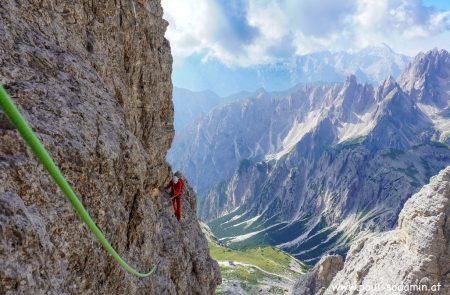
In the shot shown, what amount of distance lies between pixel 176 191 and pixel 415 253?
101 ft

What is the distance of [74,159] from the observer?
10.8m

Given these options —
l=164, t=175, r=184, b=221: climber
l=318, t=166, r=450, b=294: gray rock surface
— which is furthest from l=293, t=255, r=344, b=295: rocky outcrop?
l=164, t=175, r=184, b=221: climber

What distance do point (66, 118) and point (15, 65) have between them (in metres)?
2.00

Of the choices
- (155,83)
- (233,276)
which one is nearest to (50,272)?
(155,83)

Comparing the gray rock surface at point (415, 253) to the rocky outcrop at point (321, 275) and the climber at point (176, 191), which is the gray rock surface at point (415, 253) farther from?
the rocky outcrop at point (321, 275)

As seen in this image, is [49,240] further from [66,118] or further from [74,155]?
[66,118]

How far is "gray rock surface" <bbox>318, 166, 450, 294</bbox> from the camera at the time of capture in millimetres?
40750

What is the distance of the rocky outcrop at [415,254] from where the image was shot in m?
40.7

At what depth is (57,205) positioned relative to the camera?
9.48m

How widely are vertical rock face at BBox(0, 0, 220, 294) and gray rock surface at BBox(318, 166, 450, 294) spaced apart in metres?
28.5

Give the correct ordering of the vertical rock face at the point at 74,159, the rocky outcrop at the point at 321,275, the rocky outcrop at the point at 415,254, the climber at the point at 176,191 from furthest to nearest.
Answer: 1. the rocky outcrop at the point at 321,275
2. the rocky outcrop at the point at 415,254
3. the climber at the point at 176,191
4. the vertical rock face at the point at 74,159

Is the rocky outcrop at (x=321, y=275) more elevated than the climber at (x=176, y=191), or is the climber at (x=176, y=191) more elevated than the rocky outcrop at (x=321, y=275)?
the climber at (x=176, y=191)

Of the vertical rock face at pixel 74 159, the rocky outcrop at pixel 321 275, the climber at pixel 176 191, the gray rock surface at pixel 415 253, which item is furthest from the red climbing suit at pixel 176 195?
the rocky outcrop at pixel 321 275

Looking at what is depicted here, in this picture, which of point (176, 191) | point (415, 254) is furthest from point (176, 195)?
point (415, 254)
